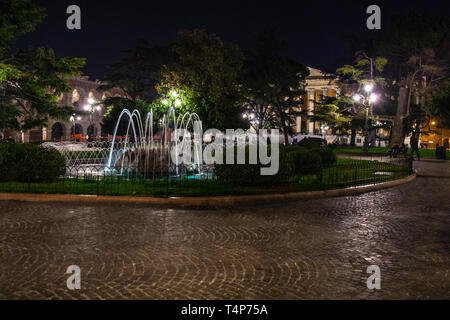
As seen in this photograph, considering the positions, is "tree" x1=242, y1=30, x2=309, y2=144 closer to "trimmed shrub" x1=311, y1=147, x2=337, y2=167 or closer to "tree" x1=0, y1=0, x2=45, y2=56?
"trimmed shrub" x1=311, y1=147, x2=337, y2=167

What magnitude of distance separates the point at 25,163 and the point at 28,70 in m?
8.96

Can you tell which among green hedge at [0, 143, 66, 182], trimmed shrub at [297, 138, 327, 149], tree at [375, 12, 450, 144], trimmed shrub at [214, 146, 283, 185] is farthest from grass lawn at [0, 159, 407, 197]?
tree at [375, 12, 450, 144]

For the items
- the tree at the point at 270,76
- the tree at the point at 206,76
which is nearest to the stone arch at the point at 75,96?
the tree at the point at 270,76

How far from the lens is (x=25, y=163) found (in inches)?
514

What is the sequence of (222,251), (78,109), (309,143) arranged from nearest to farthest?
(222,251), (309,143), (78,109)

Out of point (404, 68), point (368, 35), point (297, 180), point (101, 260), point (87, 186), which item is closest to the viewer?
point (101, 260)

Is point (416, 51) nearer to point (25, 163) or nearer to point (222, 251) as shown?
point (25, 163)

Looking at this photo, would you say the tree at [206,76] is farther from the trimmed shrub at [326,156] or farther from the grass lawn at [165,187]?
the grass lawn at [165,187]

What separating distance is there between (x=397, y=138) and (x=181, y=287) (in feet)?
148

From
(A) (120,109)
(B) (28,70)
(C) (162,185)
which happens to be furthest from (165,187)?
(A) (120,109)

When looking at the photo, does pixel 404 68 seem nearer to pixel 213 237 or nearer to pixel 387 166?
pixel 387 166

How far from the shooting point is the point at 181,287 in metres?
4.96

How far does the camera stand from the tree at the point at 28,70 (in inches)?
716

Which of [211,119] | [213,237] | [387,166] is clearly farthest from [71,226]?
[211,119]
